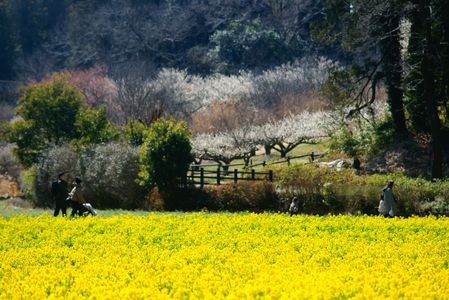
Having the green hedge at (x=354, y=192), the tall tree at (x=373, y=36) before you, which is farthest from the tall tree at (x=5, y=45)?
the green hedge at (x=354, y=192)

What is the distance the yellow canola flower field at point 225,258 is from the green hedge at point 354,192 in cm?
571

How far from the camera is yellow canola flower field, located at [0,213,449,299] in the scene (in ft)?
31.2

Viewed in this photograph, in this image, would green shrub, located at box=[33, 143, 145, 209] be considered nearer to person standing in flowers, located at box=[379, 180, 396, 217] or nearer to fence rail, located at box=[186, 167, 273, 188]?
fence rail, located at box=[186, 167, 273, 188]

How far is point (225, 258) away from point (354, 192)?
14541 millimetres

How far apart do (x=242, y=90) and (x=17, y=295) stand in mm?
63859

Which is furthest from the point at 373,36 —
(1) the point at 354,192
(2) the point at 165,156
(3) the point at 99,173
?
(3) the point at 99,173

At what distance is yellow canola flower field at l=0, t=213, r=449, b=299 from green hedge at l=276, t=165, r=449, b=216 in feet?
18.7

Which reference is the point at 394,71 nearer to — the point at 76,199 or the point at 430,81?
the point at 430,81

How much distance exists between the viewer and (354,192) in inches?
1030

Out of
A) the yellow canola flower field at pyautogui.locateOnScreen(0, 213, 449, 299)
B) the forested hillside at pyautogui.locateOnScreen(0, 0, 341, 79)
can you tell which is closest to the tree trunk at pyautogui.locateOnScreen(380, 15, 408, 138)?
the yellow canola flower field at pyautogui.locateOnScreen(0, 213, 449, 299)

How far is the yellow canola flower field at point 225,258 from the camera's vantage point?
31.2ft

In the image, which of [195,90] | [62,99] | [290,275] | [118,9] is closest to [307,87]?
[195,90]

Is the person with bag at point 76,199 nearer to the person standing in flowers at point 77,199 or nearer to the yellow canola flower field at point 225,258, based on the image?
the person standing in flowers at point 77,199

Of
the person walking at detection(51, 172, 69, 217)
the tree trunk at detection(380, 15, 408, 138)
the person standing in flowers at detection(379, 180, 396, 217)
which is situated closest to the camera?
the person standing in flowers at detection(379, 180, 396, 217)
